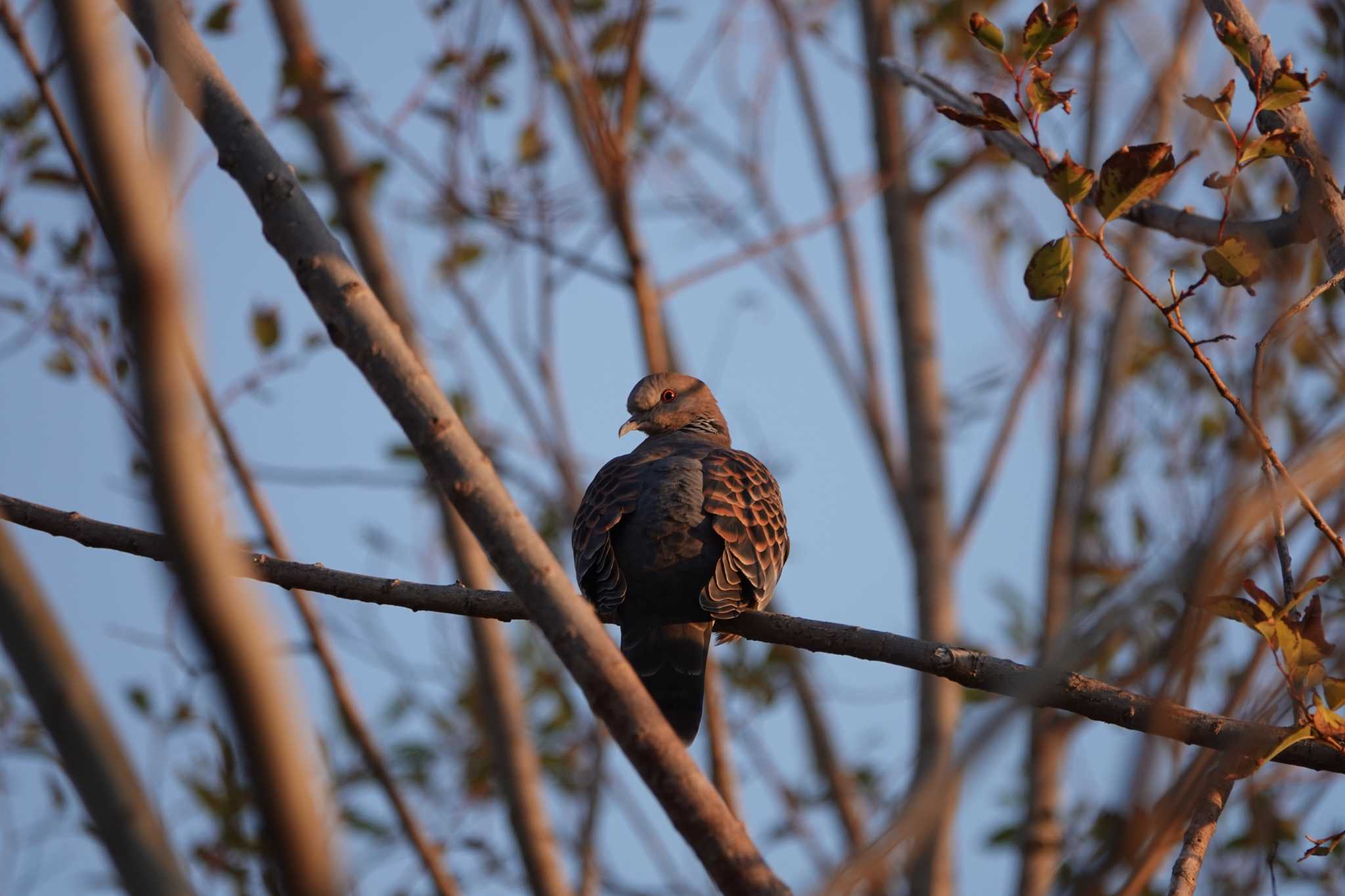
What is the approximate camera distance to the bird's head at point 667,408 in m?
5.94

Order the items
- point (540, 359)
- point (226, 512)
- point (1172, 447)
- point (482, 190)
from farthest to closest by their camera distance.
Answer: point (540, 359) < point (482, 190) < point (1172, 447) < point (226, 512)

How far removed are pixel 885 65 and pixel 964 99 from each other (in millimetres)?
444

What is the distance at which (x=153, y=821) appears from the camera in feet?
4.18

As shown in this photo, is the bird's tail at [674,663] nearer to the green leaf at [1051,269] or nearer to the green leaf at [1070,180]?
the green leaf at [1051,269]

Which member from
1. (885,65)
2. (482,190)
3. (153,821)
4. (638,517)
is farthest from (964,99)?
(153,821)

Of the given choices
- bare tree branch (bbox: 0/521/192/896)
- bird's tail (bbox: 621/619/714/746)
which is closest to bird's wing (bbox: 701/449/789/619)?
bird's tail (bbox: 621/619/714/746)

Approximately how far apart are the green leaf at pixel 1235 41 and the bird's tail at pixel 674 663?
7.52 feet

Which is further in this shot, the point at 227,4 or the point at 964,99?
the point at 227,4

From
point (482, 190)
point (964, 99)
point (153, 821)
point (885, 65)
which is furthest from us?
point (482, 190)

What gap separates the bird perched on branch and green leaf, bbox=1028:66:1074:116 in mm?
1887

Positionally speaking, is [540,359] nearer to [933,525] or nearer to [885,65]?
[933,525]

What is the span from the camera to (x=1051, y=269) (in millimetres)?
2766

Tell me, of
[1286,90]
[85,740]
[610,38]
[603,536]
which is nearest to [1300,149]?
[1286,90]

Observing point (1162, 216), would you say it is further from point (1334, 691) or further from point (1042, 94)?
point (1334, 691)
